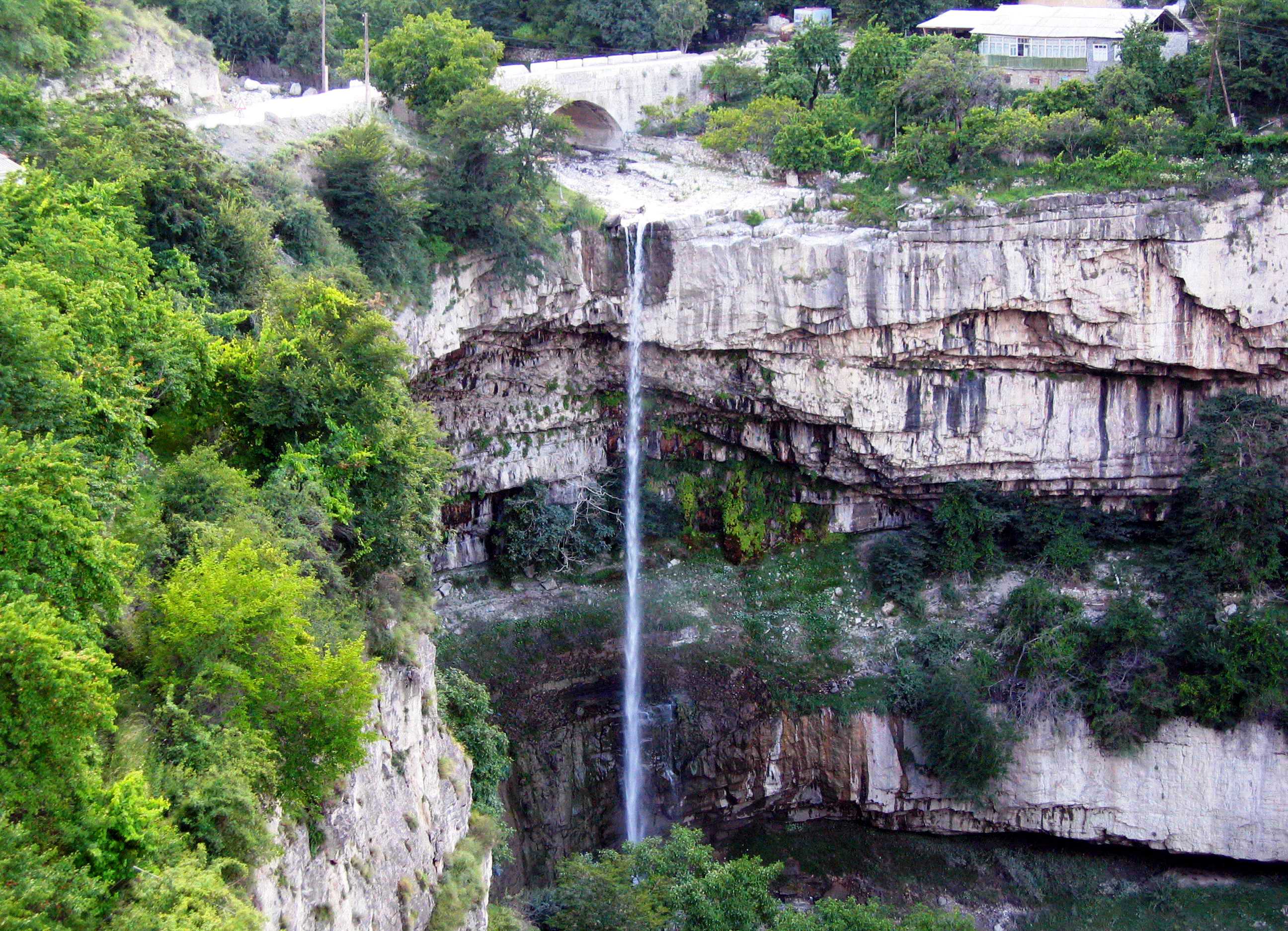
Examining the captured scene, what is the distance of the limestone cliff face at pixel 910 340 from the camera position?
Result: 1089 inches

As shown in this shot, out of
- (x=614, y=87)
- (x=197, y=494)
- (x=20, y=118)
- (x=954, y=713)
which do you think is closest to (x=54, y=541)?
(x=197, y=494)

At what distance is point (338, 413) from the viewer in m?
16.6

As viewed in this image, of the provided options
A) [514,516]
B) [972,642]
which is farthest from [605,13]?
[972,642]

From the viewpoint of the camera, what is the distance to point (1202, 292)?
27.7 m

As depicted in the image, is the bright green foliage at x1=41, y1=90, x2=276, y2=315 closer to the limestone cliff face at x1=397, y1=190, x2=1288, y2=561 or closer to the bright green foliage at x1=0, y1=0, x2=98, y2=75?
the bright green foliage at x1=0, y1=0, x2=98, y2=75

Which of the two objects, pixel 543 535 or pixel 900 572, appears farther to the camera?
pixel 543 535

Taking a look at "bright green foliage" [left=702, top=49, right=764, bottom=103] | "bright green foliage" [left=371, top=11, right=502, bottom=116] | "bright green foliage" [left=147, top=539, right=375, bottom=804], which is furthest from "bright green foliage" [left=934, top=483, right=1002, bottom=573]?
"bright green foliage" [left=147, top=539, right=375, bottom=804]

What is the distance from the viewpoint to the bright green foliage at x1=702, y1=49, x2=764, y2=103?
36.4 meters

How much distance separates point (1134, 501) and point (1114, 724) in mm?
6957

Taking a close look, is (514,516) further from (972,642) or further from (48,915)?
(48,915)

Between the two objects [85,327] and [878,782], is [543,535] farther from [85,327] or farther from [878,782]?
[85,327]

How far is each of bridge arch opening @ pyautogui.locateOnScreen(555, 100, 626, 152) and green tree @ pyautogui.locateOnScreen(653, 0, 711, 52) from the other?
6170 millimetres

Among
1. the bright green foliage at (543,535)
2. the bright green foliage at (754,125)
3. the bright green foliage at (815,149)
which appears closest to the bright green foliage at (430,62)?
the bright green foliage at (754,125)

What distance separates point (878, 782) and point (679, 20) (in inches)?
1058
